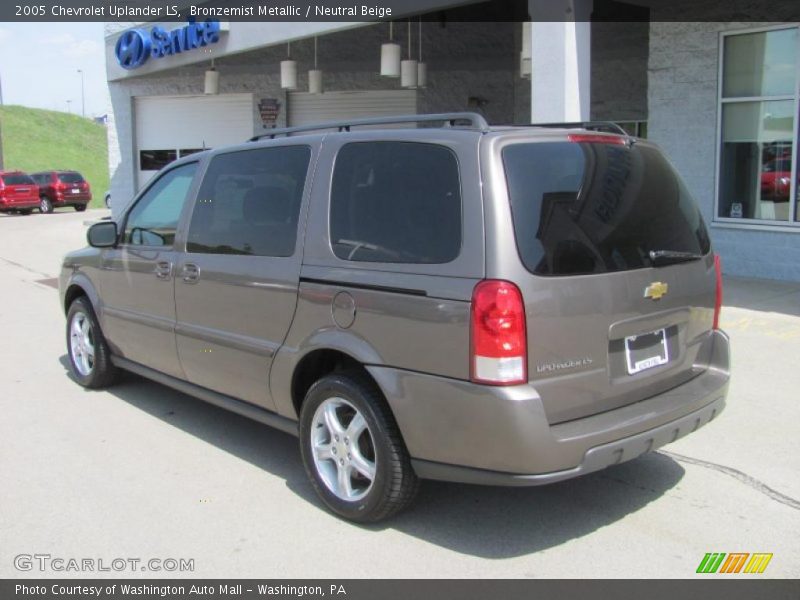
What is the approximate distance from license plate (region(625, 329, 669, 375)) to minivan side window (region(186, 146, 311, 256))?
1796 millimetres

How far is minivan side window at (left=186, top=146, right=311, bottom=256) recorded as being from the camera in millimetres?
4418

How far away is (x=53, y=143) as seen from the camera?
Answer: 7144cm

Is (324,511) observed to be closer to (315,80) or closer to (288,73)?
(288,73)

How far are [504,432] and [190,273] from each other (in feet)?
8.19

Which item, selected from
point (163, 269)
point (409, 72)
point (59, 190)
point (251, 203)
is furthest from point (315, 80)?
point (59, 190)

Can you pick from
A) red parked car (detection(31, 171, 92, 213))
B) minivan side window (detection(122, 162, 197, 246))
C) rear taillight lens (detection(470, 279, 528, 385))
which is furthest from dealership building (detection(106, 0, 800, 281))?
red parked car (detection(31, 171, 92, 213))

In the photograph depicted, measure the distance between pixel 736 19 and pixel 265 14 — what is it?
800 cm

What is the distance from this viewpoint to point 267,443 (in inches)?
207

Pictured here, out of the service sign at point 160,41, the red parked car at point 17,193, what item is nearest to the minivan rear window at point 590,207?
the service sign at point 160,41

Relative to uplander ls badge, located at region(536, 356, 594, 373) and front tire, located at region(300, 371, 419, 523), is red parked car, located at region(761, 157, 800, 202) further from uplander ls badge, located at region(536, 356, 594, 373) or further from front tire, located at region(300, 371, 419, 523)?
front tire, located at region(300, 371, 419, 523)

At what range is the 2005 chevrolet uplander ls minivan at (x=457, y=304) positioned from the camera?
341cm

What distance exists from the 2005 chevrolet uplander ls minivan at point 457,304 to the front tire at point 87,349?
5.66 ft

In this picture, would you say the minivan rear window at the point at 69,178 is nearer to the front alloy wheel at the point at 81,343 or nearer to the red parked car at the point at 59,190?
the red parked car at the point at 59,190
